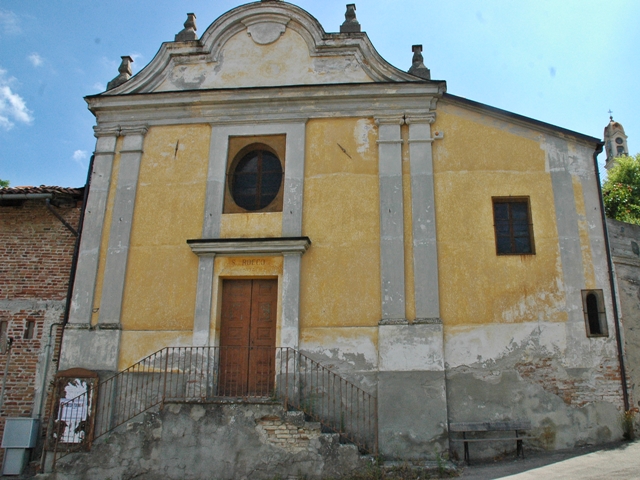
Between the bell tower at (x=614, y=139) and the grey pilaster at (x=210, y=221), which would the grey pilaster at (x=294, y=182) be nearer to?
the grey pilaster at (x=210, y=221)

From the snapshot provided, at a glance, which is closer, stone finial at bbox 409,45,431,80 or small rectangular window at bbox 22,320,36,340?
small rectangular window at bbox 22,320,36,340

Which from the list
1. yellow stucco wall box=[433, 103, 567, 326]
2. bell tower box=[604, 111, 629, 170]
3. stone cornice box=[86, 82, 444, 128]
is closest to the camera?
yellow stucco wall box=[433, 103, 567, 326]

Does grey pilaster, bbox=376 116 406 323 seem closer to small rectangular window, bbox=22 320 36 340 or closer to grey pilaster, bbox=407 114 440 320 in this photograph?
grey pilaster, bbox=407 114 440 320

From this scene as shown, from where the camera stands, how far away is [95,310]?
409 inches

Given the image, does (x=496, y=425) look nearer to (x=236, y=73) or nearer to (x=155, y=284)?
(x=155, y=284)

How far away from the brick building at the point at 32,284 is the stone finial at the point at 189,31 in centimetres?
398

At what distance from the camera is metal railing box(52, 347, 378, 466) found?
9367 millimetres

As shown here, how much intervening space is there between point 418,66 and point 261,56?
3.33 metres

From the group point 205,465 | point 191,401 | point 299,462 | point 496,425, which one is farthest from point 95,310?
point 496,425

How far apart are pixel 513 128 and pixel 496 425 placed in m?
5.56

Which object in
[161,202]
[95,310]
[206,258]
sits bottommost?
[95,310]

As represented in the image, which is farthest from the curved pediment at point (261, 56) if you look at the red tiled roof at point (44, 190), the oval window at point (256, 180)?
the red tiled roof at point (44, 190)

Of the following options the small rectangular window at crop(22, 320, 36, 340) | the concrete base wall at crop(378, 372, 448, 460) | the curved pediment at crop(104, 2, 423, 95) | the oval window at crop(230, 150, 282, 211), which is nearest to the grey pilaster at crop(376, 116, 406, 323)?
the concrete base wall at crop(378, 372, 448, 460)

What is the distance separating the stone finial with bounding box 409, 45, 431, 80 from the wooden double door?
16.9ft
